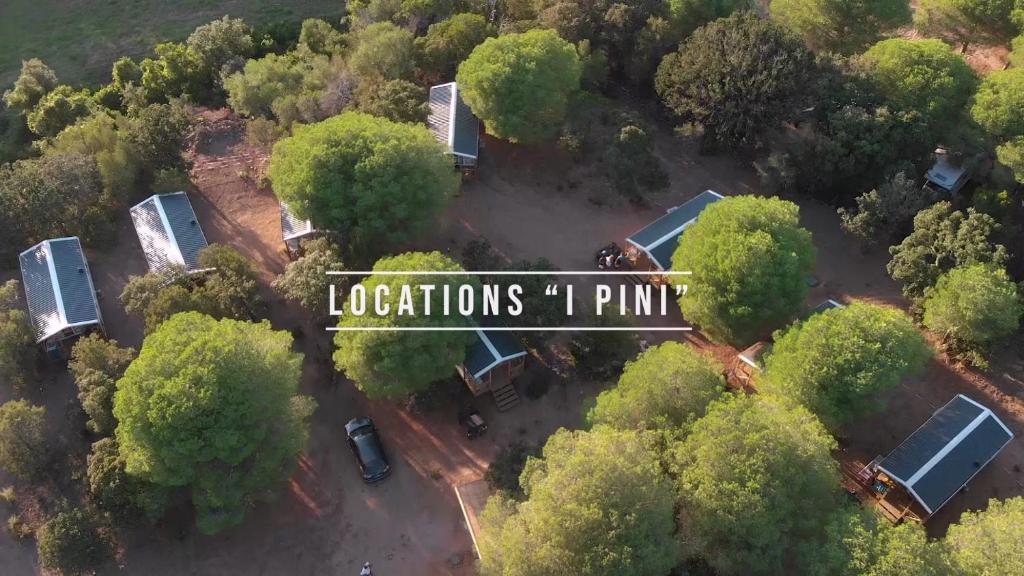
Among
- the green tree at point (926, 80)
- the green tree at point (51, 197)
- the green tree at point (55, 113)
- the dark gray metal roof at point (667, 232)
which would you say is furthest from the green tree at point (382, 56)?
the green tree at point (926, 80)

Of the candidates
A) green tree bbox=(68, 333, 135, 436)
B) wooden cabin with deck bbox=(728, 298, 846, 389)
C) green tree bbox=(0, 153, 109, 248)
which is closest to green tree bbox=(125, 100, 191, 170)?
green tree bbox=(0, 153, 109, 248)

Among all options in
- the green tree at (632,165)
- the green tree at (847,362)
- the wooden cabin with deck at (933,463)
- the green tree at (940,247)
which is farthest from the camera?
the green tree at (632,165)

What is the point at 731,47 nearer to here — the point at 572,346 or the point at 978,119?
the point at 978,119

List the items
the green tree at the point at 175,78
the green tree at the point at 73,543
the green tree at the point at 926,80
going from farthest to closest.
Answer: the green tree at the point at 175,78, the green tree at the point at 926,80, the green tree at the point at 73,543

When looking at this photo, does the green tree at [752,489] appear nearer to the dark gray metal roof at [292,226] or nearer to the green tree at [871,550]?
the green tree at [871,550]

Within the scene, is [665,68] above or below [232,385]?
above

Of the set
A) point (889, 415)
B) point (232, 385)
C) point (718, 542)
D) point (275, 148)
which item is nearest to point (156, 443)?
point (232, 385)
